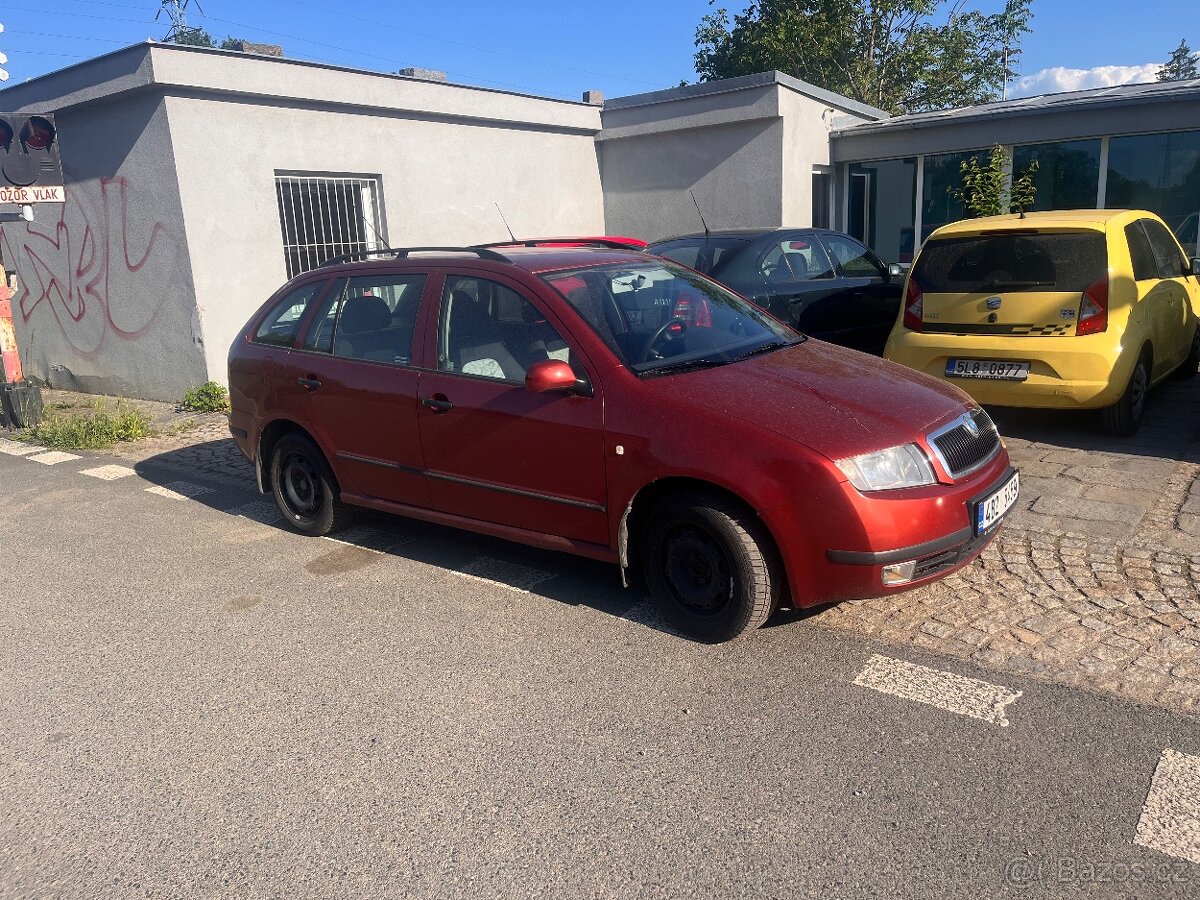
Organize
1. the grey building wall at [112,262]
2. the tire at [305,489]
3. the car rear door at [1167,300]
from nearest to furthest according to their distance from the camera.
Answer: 1. the tire at [305,489]
2. the car rear door at [1167,300]
3. the grey building wall at [112,262]

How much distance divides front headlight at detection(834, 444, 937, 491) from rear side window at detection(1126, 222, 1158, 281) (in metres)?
3.82

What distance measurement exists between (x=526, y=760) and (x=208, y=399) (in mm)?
8442

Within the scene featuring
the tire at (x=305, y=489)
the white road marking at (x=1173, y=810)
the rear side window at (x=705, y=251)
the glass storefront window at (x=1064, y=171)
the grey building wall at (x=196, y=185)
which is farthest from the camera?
the glass storefront window at (x=1064, y=171)

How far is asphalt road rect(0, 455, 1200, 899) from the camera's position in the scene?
2.72 m

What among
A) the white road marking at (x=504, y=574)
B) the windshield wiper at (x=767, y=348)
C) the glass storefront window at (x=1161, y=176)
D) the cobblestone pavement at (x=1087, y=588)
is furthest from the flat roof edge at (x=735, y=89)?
the white road marking at (x=504, y=574)

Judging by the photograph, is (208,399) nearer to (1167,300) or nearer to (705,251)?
(705,251)

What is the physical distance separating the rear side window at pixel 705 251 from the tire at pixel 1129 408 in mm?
3147

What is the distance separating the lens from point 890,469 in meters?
3.76

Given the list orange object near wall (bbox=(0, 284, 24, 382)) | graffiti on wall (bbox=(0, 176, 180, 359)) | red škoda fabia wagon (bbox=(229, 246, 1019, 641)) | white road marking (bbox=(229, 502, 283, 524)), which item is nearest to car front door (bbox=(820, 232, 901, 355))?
red škoda fabia wagon (bbox=(229, 246, 1019, 641))

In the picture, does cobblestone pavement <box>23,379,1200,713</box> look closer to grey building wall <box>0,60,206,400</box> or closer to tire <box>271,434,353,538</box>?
tire <box>271,434,353,538</box>

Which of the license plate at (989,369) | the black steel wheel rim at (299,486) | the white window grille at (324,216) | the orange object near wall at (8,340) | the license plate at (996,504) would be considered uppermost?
the white window grille at (324,216)

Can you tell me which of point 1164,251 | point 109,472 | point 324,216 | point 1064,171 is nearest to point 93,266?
point 324,216

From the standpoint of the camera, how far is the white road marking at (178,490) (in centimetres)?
717

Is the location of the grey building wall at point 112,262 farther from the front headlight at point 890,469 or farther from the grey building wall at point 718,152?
the front headlight at point 890,469
